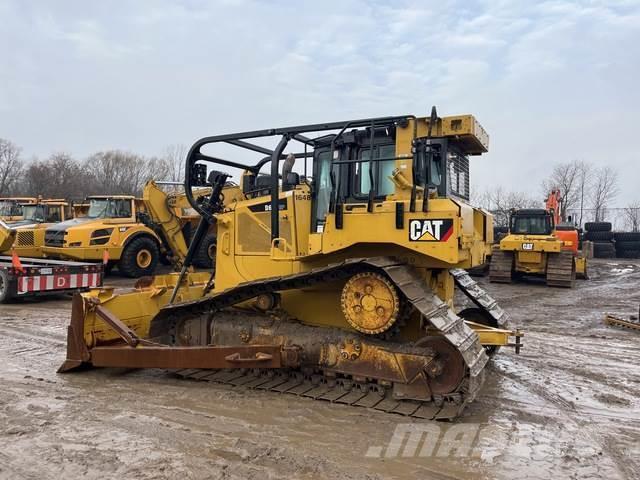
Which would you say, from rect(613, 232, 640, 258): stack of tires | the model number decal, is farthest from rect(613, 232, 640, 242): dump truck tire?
the model number decal

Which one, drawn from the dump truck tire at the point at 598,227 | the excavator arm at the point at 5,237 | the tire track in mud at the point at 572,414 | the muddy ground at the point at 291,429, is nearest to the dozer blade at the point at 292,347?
the muddy ground at the point at 291,429

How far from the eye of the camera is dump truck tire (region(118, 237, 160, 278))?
1477cm

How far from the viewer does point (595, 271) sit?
806 inches

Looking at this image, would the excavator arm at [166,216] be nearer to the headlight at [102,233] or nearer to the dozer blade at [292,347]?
the headlight at [102,233]

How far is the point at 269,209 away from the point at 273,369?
1.70m

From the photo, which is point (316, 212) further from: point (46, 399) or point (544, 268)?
point (544, 268)

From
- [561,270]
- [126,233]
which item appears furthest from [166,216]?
[561,270]

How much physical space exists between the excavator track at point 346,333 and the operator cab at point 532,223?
13755 millimetres

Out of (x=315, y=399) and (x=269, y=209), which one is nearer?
(x=315, y=399)

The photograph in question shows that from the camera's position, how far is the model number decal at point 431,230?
454cm

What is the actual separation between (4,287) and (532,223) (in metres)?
15.2

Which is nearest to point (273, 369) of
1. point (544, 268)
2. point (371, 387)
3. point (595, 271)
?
point (371, 387)

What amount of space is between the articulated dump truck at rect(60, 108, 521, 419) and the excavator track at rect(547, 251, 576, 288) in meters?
10.4

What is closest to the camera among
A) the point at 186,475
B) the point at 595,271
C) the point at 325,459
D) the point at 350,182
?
the point at 186,475
